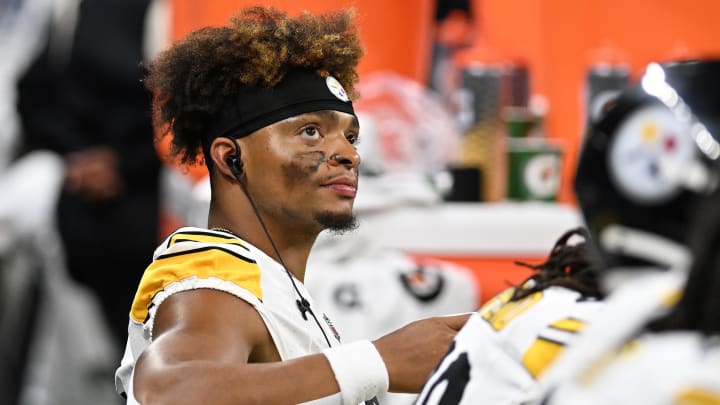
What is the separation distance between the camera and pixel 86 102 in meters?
5.61

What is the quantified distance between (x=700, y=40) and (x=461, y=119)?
3.33 ft

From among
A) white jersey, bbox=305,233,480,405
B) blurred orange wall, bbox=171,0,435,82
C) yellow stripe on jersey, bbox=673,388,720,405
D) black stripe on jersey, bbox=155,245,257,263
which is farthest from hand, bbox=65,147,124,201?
yellow stripe on jersey, bbox=673,388,720,405

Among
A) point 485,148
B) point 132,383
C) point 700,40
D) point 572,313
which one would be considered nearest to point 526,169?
point 485,148

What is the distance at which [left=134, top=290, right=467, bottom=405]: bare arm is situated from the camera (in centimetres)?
201

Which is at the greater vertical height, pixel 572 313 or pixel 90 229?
pixel 572 313

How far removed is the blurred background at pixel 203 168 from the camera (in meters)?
4.92

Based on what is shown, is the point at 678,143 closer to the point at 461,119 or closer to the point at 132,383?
the point at 132,383

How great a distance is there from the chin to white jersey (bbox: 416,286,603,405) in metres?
0.89

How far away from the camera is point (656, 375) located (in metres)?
1.14

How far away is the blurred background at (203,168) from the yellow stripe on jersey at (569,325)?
3.10 m

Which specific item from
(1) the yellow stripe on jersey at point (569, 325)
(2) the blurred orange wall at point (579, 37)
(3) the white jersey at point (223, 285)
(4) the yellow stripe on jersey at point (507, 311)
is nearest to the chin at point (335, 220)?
(3) the white jersey at point (223, 285)

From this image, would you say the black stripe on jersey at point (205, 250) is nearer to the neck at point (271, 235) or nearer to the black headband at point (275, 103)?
the neck at point (271, 235)

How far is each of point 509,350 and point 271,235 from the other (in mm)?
1021

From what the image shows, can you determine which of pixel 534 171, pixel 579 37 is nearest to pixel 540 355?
pixel 534 171
